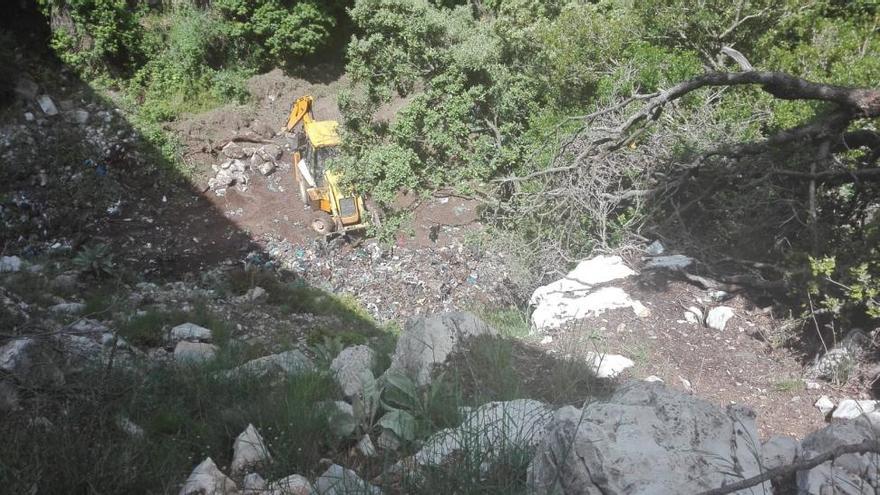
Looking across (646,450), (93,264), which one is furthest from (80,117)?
(646,450)

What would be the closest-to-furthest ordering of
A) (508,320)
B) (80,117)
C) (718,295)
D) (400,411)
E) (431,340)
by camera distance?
1. (400,411)
2. (431,340)
3. (718,295)
4. (508,320)
5. (80,117)

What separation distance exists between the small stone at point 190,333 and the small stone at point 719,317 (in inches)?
172

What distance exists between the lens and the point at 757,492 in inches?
96.1

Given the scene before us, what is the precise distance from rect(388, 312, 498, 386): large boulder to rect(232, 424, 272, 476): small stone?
3.44 feet

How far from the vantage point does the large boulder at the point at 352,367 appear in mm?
4097

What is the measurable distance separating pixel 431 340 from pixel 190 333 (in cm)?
319

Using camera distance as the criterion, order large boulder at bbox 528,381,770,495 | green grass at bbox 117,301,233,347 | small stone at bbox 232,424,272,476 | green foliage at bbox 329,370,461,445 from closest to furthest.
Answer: large boulder at bbox 528,381,770,495 < small stone at bbox 232,424,272,476 < green foliage at bbox 329,370,461,445 < green grass at bbox 117,301,233,347

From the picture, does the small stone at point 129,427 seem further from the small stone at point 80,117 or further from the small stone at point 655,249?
the small stone at point 80,117

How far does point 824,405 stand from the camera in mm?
4422

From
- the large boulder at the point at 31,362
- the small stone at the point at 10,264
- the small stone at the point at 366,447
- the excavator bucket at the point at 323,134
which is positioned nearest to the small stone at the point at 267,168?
the excavator bucket at the point at 323,134

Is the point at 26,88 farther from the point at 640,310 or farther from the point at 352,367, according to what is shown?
the point at 640,310

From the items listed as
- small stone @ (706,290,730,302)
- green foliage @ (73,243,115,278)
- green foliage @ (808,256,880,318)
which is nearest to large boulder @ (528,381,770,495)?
green foliage @ (808,256,880,318)

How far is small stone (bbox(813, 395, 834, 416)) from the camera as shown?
4.38 meters

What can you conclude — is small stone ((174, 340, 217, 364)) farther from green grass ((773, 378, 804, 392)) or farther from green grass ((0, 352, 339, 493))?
green grass ((773, 378, 804, 392))
